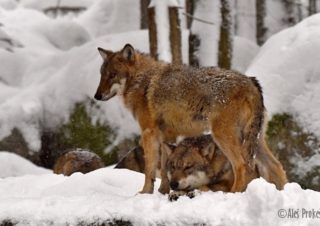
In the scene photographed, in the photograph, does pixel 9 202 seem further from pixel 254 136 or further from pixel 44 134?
pixel 44 134

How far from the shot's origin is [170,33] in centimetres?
1302

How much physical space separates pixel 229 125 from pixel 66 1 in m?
26.6

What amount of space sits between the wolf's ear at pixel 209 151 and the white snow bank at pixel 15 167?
7.04m

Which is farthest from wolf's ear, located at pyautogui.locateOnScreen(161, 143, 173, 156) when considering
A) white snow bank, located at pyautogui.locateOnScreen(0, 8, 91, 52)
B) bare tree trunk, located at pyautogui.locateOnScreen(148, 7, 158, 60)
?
white snow bank, located at pyautogui.locateOnScreen(0, 8, 91, 52)

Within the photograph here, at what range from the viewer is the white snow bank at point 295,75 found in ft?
38.1

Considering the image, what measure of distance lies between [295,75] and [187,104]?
5.27 metres

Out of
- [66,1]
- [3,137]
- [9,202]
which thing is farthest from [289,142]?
[66,1]

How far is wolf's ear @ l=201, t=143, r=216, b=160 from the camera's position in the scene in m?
7.05

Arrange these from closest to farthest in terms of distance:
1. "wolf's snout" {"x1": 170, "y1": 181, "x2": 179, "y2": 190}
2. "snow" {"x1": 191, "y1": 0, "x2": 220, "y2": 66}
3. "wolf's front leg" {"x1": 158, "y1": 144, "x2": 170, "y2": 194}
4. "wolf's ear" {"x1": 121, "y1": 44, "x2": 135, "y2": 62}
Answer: "wolf's snout" {"x1": 170, "y1": 181, "x2": 179, "y2": 190} < "wolf's front leg" {"x1": 158, "y1": 144, "x2": 170, "y2": 194} < "wolf's ear" {"x1": 121, "y1": 44, "x2": 135, "y2": 62} < "snow" {"x1": 191, "y1": 0, "x2": 220, "y2": 66}

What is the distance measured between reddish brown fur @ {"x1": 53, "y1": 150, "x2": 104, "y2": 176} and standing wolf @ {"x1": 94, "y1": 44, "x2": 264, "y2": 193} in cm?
415

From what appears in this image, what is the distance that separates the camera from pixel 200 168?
6.91 metres

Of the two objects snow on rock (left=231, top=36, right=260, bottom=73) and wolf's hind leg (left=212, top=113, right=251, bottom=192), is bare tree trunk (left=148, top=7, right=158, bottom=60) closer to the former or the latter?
snow on rock (left=231, top=36, right=260, bottom=73)

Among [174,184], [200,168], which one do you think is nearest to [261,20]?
[200,168]

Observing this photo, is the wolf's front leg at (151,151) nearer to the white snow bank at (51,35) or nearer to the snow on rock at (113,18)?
the white snow bank at (51,35)
